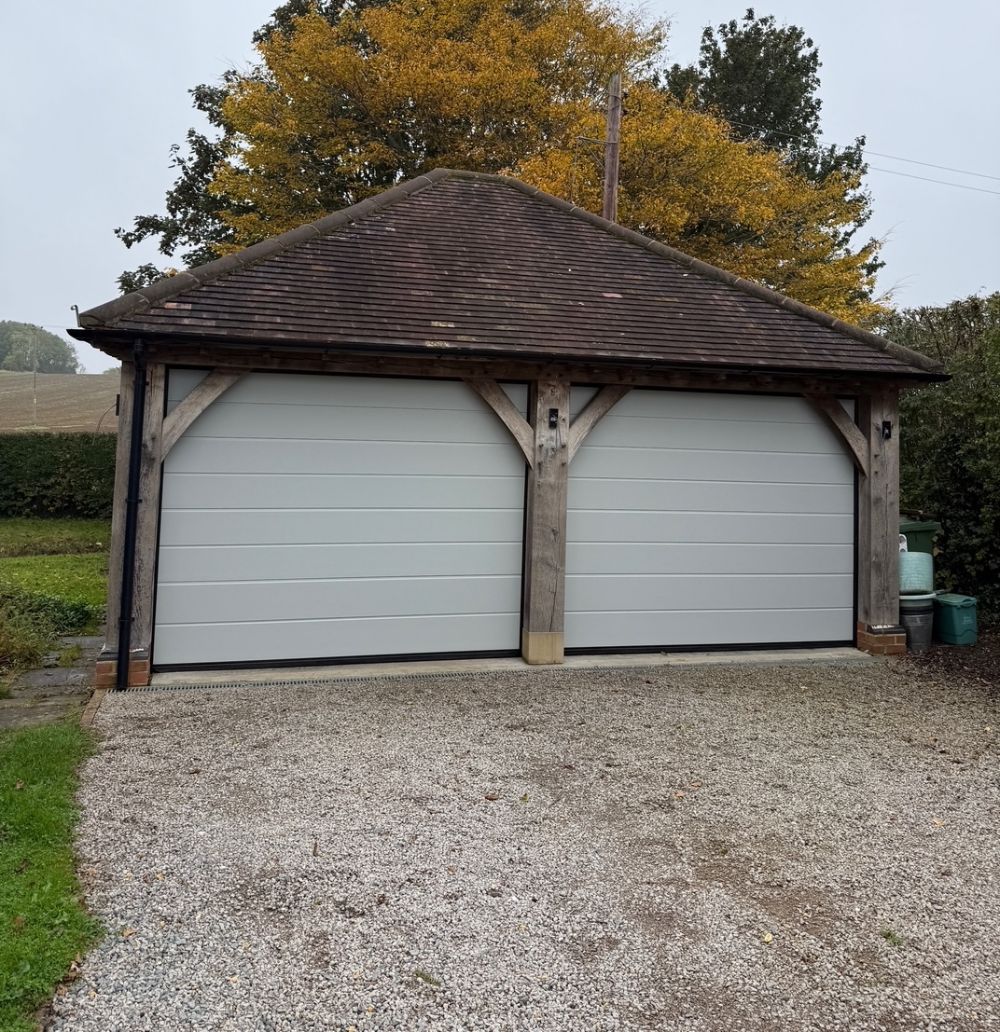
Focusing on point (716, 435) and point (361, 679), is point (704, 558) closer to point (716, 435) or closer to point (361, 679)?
point (716, 435)

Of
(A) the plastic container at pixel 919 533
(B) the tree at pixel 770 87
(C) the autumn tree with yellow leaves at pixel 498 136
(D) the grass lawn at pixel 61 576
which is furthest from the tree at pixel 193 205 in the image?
(A) the plastic container at pixel 919 533

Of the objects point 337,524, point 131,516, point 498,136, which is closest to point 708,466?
point 337,524

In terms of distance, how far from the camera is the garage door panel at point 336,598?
6035 mm

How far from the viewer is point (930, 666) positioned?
6.80 m

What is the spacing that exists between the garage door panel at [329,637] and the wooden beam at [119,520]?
352 millimetres

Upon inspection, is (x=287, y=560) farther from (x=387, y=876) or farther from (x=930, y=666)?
(x=930, y=666)

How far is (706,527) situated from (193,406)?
442 centimetres

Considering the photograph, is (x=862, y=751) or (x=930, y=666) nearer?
(x=862, y=751)

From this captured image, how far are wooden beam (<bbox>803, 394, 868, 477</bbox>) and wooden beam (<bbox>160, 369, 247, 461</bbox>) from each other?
5.01m

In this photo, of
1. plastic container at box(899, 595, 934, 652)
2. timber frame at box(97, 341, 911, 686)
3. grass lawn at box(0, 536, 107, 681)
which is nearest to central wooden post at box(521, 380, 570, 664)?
timber frame at box(97, 341, 911, 686)

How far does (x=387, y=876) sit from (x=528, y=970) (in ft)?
2.61

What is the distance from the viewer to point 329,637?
6340mm

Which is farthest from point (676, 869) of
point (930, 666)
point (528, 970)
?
point (930, 666)

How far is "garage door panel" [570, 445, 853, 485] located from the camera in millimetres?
6836
